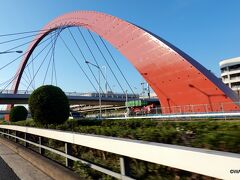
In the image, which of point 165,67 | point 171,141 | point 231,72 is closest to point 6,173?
point 171,141

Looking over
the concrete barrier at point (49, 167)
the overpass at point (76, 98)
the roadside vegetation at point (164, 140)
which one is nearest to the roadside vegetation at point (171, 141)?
the roadside vegetation at point (164, 140)

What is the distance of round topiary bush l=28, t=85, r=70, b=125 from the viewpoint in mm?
17016

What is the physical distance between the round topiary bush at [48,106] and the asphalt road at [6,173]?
7.38m

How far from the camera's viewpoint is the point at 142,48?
38406mm

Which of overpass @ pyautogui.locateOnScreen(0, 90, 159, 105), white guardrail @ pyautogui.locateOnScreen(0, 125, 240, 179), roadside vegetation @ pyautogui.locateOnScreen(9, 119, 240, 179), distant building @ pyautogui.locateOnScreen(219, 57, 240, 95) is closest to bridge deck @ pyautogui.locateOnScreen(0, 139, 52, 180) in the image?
roadside vegetation @ pyautogui.locateOnScreen(9, 119, 240, 179)

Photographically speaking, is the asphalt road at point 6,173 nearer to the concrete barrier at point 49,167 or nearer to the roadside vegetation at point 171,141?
the concrete barrier at point 49,167

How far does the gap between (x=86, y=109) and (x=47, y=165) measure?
441ft

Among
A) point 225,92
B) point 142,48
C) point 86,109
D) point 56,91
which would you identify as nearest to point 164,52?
point 142,48

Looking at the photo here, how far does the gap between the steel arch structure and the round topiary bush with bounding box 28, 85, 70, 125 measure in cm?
1734

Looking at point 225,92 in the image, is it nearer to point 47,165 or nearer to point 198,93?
point 198,93

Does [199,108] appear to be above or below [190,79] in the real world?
below

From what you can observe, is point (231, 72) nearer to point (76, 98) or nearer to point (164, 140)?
point (76, 98)

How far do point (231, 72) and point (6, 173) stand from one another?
86.8 metres

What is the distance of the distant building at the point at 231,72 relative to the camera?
284ft
